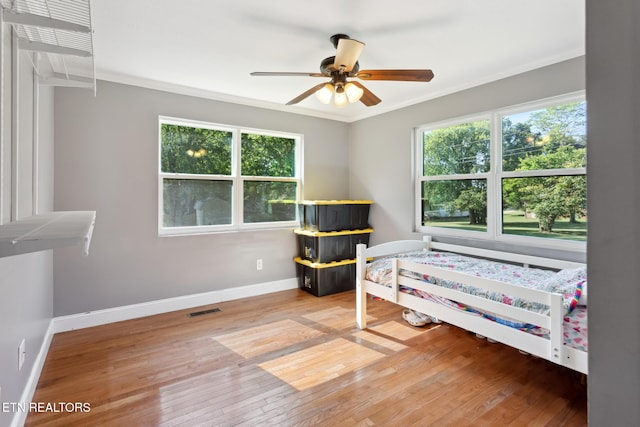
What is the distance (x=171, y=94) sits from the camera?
138 inches

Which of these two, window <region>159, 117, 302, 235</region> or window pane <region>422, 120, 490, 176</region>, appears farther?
window <region>159, 117, 302, 235</region>

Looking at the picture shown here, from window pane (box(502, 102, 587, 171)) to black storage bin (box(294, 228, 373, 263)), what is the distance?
194 cm

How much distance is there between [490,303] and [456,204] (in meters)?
1.65

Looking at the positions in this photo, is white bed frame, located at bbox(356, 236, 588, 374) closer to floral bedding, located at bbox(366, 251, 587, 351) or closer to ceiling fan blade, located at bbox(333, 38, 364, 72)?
floral bedding, located at bbox(366, 251, 587, 351)

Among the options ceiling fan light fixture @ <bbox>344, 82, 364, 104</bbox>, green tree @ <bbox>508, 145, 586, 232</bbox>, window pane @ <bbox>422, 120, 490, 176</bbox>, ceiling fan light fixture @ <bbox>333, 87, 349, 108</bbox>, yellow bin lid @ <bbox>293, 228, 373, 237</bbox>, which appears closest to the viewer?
ceiling fan light fixture @ <bbox>344, 82, 364, 104</bbox>

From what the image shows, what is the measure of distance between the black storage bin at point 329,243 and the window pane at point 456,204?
3.03 ft

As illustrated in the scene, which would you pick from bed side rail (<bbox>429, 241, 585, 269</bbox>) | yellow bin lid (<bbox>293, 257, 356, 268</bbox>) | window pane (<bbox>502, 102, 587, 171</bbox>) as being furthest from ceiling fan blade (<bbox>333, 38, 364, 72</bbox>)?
yellow bin lid (<bbox>293, 257, 356, 268</bbox>)

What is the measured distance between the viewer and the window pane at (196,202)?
357 centimetres

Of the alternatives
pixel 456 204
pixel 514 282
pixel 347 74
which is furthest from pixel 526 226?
pixel 347 74

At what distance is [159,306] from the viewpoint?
3443 mm

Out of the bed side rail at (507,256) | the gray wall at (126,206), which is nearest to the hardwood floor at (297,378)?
the gray wall at (126,206)

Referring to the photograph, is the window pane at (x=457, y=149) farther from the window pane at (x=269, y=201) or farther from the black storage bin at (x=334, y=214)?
the window pane at (x=269, y=201)

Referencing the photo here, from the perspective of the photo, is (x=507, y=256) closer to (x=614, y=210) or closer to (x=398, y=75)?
(x=398, y=75)

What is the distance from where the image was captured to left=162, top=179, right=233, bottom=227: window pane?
140 inches
